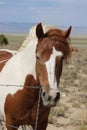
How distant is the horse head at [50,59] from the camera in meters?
5.32

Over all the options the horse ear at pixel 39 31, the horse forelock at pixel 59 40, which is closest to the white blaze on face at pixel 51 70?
the horse forelock at pixel 59 40

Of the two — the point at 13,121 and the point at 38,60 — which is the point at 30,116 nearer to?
the point at 13,121

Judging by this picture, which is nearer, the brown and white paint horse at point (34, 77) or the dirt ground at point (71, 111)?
the brown and white paint horse at point (34, 77)

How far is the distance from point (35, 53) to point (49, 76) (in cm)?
60

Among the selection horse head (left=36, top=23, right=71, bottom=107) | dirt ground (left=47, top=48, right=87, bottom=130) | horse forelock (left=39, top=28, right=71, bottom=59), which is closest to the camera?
horse head (left=36, top=23, right=71, bottom=107)

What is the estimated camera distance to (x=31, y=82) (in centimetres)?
610

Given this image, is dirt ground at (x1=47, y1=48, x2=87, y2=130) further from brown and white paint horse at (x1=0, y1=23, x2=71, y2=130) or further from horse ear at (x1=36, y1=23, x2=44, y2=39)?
horse ear at (x1=36, y1=23, x2=44, y2=39)

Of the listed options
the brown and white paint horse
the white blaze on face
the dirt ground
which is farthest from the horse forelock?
the dirt ground

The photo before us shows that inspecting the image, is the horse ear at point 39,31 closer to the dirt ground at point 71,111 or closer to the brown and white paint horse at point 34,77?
the brown and white paint horse at point 34,77

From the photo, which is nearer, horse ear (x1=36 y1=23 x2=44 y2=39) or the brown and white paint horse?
the brown and white paint horse

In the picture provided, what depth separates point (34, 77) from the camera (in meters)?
6.05

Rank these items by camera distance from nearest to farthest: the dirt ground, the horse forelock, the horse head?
the horse head
the horse forelock
the dirt ground

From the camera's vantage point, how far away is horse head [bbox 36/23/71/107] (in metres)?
5.32

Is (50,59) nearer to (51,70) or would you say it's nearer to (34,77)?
(51,70)
